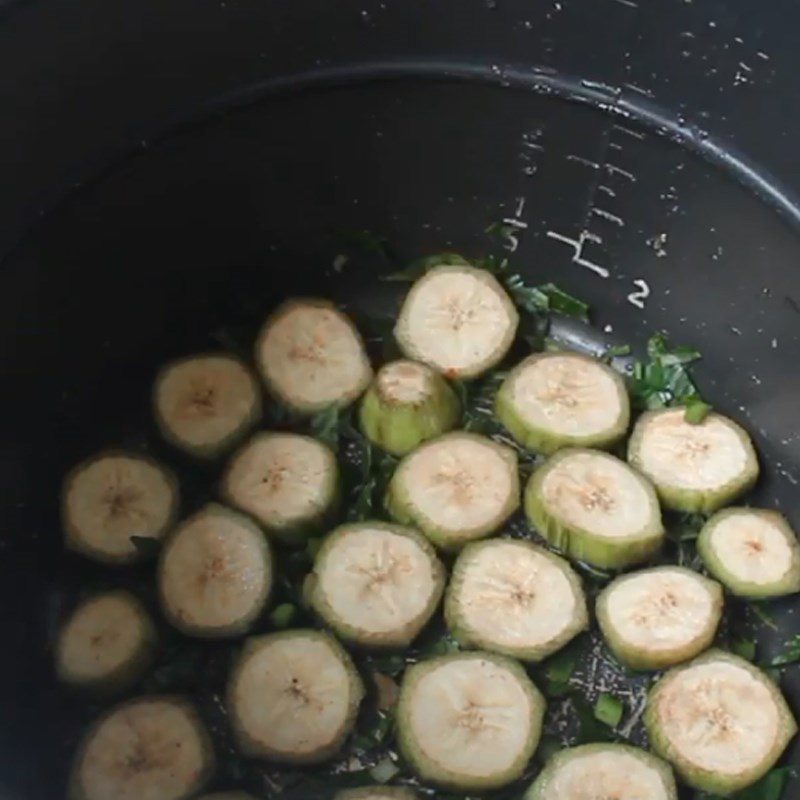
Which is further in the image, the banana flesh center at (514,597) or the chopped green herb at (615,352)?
the chopped green herb at (615,352)

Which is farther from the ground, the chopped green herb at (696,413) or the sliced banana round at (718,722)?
the chopped green herb at (696,413)

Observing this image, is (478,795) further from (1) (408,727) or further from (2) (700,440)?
(2) (700,440)

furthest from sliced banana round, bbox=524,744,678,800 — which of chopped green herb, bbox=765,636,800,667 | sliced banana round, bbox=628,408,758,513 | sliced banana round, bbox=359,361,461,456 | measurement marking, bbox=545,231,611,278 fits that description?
measurement marking, bbox=545,231,611,278

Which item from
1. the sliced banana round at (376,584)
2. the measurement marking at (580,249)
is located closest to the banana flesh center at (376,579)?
the sliced banana round at (376,584)

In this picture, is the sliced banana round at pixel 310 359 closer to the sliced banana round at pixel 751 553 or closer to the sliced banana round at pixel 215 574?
the sliced banana round at pixel 215 574

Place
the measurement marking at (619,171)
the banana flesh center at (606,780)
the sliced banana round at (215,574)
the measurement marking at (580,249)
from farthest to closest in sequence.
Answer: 1. the measurement marking at (580,249)
2. the measurement marking at (619,171)
3. the sliced banana round at (215,574)
4. the banana flesh center at (606,780)

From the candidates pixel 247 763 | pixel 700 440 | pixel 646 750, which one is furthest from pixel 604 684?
pixel 247 763
